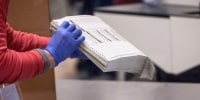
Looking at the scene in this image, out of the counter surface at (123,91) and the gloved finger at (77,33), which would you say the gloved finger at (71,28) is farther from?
the counter surface at (123,91)

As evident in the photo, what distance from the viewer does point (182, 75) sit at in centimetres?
227

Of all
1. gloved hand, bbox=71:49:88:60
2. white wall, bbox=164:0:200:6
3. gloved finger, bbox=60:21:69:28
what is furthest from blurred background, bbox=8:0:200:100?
gloved finger, bbox=60:21:69:28

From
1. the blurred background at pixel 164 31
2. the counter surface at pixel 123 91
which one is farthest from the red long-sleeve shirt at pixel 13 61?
the blurred background at pixel 164 31

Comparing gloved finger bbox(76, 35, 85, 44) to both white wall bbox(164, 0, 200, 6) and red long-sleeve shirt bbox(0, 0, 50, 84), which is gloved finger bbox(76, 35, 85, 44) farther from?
white wall bbox(164, 0, 200, 6)

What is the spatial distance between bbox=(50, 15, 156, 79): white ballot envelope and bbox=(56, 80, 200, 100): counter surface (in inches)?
10.1

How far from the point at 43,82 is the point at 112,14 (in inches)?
56.5

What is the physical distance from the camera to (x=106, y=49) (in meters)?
0.88

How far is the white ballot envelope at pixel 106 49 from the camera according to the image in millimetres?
861

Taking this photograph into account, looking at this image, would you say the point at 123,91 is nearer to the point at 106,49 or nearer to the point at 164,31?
the point at 106,49

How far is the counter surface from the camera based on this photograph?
1.18m

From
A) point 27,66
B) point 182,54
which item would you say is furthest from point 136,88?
point 182,54

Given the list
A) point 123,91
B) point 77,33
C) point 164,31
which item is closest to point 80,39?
point 77,33

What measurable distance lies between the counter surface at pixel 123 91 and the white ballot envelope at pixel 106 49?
257 millimetres

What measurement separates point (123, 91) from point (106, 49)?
392 millimetres
